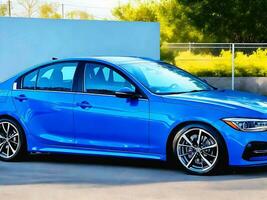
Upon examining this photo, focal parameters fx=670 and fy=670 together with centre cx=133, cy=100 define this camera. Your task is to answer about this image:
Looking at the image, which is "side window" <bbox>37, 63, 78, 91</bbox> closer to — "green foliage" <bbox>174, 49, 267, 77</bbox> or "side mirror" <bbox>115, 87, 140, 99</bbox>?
"side mirror" <bbox>115, 87, 140, 99</bbox>

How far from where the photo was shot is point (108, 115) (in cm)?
846

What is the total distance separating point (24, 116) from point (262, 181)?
3438 millimetres

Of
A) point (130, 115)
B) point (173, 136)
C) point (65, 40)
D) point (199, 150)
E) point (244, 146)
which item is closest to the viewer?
point (244, 146)

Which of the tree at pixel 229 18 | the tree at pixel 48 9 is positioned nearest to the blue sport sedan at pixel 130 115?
the tree at pixel 229 18

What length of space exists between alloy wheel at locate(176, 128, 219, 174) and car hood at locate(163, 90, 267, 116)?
0.36 metres

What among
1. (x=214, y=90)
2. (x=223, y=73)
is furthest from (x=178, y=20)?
(x=214, y=90)

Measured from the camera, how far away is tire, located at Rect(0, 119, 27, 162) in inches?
364

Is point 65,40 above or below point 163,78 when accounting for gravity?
above

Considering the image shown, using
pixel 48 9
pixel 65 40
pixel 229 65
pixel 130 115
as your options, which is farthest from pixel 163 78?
pixel 48 9

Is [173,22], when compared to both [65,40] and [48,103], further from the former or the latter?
[48,103]

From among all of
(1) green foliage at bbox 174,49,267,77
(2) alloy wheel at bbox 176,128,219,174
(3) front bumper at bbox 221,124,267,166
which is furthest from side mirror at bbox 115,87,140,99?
(1) green foliage at bbox 174,49,267,77

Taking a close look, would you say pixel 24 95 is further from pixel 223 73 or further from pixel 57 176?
pixel 223 73

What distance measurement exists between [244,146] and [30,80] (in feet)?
10.8

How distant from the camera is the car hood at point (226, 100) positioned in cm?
784
